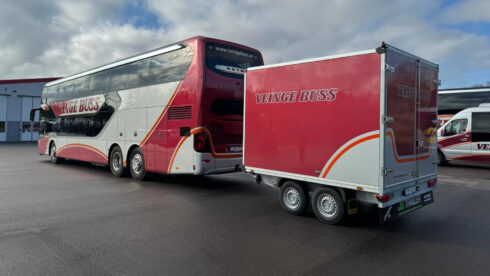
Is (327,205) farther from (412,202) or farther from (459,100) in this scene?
(459,100)

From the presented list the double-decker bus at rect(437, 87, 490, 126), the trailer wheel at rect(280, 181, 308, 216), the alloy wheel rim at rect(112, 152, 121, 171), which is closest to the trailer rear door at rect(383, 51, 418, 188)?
the trailer wheel at rect(280, 181, 308, 216)

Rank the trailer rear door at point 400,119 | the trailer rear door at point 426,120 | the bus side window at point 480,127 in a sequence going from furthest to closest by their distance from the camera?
the bus side window at point 480,127 < the trailer rear door at point 426,120 < the trailer rear door at point 400,119

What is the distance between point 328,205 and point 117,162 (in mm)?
8158

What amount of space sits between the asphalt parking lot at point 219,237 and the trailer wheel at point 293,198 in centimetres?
16

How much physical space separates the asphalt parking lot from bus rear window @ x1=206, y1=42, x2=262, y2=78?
3303 mm

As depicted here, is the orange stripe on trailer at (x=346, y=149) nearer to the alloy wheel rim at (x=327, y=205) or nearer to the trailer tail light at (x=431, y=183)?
the alloy wheel rim at (x=327, y=205)

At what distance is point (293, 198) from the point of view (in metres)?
6.52

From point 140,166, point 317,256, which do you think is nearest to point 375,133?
point 317,256

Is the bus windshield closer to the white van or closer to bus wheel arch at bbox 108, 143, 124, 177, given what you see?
the white van

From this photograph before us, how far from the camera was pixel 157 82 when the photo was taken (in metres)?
9.74

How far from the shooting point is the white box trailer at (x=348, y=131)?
16.9 feet

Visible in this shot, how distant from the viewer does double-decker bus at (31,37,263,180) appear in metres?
8.62

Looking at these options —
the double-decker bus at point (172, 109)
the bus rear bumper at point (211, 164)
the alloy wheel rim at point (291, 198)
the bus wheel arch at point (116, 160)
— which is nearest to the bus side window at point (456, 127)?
the double-decker bus at point (172, 109)

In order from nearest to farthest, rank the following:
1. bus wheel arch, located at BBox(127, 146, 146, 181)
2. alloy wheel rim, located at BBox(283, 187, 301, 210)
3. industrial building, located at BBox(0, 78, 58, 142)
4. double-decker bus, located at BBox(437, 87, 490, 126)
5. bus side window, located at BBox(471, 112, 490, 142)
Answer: alloy wheel rim, located at BBox(283, 187, 301, 210)
bus wheel arch, located at BBox(127, 146, 146, 181)
bus side window, located at BBox(471, 112, 490, 142)
double-decker bus, located at BBox(437, 87, 490, 126)
industrial building, located at BBox(0, 78, 58, 142)
